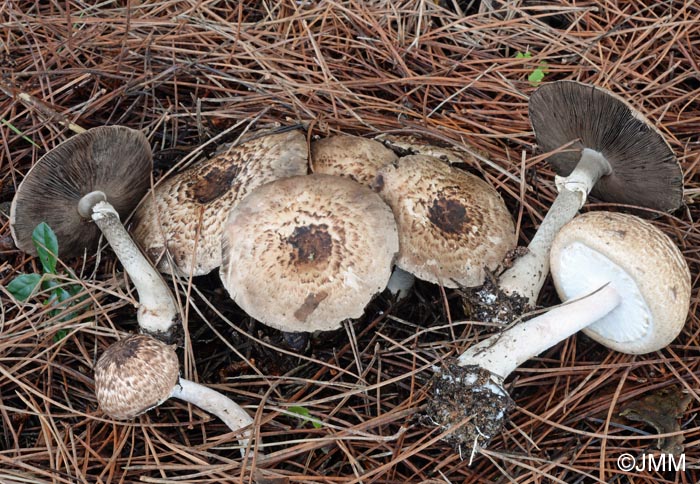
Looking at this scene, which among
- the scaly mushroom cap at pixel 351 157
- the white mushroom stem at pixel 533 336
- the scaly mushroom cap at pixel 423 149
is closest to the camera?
the white mushroom stem at pixel 533 336

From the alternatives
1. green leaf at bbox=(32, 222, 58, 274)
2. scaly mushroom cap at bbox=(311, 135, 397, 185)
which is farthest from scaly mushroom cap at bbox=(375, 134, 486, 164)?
green leaf at bbox=(32, 222, 58, 274)

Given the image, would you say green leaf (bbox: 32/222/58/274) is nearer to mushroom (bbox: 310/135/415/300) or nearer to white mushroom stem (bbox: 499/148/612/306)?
mushroom (bbox: 310/135/415/300)

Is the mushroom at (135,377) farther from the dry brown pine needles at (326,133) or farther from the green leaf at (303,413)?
the green leaf at (303,413)

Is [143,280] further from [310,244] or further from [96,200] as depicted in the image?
[310,244]

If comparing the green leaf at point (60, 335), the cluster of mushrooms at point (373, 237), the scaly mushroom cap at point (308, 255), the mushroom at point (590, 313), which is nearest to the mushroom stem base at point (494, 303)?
the cluster of mushrooms at point (373, 237)

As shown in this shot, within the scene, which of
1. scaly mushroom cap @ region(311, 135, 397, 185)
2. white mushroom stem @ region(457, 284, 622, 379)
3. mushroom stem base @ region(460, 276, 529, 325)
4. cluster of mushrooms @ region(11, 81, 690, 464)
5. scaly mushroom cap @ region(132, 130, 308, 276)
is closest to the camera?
cluster of mushrooms @ region(11, 81, 690, 464)

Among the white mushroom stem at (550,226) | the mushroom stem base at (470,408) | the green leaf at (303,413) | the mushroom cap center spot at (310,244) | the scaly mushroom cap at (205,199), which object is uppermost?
the scaly mushroom cap at (205,199)
